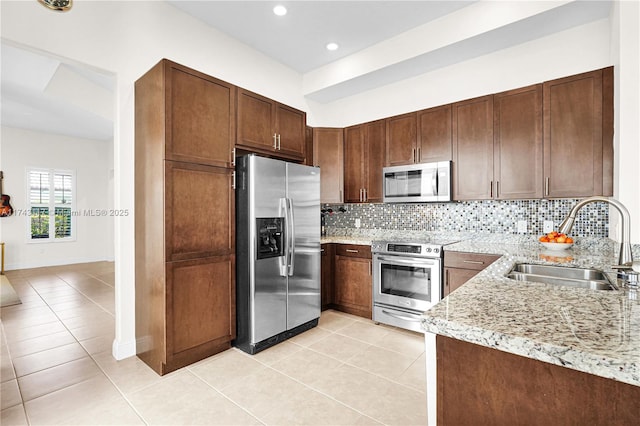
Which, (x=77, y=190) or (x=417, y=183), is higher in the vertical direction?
(x=77, y=190)

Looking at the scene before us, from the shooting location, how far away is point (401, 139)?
3672 millimetres

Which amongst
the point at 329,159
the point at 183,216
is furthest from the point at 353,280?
the point at 183,216

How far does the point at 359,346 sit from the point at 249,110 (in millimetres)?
2442

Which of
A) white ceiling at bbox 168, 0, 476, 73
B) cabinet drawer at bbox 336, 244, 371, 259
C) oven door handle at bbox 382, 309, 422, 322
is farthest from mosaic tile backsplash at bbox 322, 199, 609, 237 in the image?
white ceiling at bbox 168, 0, 476, 73

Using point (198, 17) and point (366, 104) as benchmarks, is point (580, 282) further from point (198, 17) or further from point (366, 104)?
point (198, 17)

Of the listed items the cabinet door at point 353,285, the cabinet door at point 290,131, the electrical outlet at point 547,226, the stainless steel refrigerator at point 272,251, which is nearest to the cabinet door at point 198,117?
the stainless steel refrigerator at point 272,251

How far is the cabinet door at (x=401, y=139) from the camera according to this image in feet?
11.8

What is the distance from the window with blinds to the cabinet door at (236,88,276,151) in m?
6.84

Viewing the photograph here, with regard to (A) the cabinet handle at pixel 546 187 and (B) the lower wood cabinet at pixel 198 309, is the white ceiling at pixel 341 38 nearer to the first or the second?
(A) the cabinet handle at pixel 546 187

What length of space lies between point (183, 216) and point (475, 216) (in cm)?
300

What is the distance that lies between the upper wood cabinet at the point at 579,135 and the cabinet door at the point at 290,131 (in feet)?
7.72

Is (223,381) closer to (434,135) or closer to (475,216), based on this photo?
(475,216)

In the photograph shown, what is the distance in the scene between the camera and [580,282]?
5.17ft

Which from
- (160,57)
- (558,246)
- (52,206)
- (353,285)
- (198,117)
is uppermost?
(160,57)
